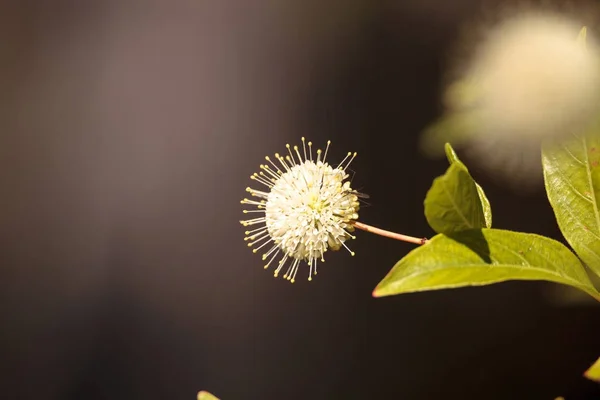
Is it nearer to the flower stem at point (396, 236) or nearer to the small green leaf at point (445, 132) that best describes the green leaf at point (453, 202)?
the flower stem at point (396, 236)

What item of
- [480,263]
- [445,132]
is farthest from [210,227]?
[480,263]

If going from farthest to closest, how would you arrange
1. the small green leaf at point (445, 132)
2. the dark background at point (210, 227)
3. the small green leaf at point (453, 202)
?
the dark background at point (210, 227), the small green leaf at point (445, 132), the small green leaf at point (453, 202)

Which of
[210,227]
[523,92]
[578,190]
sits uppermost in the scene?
[523,92]

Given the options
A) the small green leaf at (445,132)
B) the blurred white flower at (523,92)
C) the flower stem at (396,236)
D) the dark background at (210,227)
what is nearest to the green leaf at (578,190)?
the blurred white flower at (523,92)

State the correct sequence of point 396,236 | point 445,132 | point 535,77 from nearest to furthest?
point 396,236 → point 535,77 → point 445,132

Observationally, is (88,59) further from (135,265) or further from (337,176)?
(337,176)

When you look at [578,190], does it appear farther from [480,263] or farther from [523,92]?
[523,92]

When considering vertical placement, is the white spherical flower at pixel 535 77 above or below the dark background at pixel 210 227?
above

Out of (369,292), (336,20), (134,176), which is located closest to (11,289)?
(134,176)
